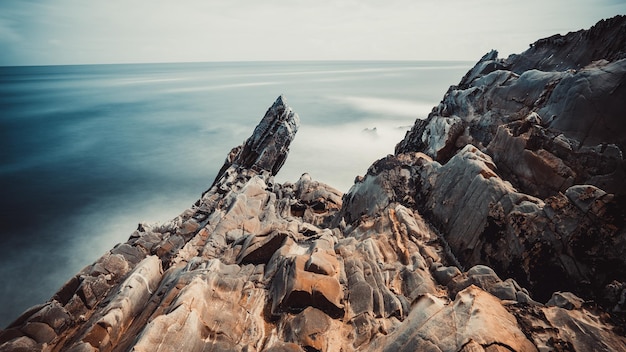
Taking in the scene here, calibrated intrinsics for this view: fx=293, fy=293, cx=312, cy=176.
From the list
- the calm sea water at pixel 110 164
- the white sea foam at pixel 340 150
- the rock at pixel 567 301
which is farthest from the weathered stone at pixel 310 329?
the white sea foam at pixel 340 150

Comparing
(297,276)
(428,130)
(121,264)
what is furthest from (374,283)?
(428,130)

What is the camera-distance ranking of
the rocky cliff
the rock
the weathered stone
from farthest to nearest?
the weathered stone < the rock < the rocky cliff

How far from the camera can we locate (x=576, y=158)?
1850cm

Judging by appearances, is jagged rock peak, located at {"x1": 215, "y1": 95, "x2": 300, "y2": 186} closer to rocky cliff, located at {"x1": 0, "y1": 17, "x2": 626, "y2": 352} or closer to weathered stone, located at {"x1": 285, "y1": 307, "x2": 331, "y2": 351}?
rocky cliff, located at {"x1": 0, "y1": 17, "x2": 626, "y2": 352}

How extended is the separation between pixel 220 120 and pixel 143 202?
91.0m

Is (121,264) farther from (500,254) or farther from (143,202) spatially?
(143,202)

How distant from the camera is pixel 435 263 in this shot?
17.5 metres

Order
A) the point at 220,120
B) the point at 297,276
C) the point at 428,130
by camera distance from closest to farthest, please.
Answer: the point at 297,276
the point at 428,130
the point at 220,120

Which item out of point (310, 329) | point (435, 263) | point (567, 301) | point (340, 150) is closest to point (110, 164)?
point (340, 150)

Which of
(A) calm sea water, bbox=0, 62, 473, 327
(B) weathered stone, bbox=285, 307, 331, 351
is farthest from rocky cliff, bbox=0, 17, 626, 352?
(A) calm sea water, bbox=0, 62, 473, 327

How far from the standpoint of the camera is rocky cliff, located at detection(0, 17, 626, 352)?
10.4m

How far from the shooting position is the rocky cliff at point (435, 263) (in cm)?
1042

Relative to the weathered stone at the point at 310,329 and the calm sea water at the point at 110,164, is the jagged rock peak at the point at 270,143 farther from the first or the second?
the weathered stone at the point at 310,329

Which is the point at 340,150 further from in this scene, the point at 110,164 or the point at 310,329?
the point at 310,329
